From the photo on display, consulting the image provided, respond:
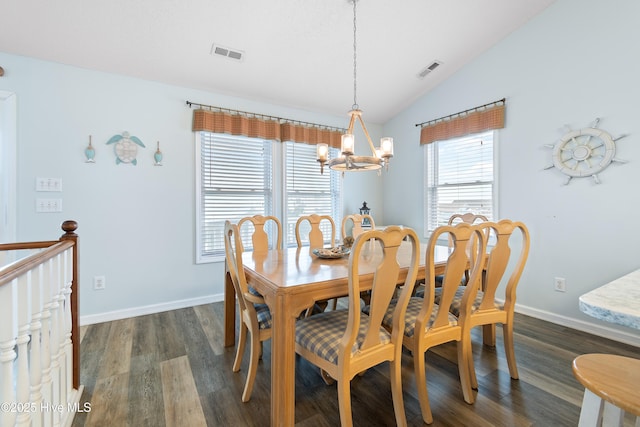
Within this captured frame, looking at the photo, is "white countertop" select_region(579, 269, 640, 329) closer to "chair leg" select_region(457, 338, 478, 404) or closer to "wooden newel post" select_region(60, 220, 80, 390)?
"chair leg" select_region(457, 338, 478, 404)

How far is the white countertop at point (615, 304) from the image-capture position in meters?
0.71

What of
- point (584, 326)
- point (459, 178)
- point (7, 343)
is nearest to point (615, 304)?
point (7, 343)

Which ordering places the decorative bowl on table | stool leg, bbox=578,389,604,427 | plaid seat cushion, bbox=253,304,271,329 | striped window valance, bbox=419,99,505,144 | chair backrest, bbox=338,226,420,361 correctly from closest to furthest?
stool leg, bbox=578,389,604,427 → chair backrest, bbox=338,226,420,361 → plaid seat cushion, bbox=253,304,271,329 → the decorative bowl on table → striped window valance, bbox=419,99,505,144

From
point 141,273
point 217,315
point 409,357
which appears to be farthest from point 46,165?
point 409,357

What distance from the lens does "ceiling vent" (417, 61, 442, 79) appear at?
11.1 feet

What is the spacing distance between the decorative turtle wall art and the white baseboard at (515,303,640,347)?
14.3 ft

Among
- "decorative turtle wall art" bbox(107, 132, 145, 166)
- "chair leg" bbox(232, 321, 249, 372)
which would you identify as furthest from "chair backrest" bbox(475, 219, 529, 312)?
"decorative turtle wall art" bbox(107, 132, 145, 166)

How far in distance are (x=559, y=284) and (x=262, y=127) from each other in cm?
362

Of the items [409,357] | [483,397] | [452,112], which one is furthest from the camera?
[452,112]

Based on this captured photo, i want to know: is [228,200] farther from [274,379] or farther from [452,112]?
[452,112]

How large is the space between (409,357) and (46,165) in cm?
354

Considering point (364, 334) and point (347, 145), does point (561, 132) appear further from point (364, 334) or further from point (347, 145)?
point (364, 334)

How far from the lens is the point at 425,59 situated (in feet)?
10.8

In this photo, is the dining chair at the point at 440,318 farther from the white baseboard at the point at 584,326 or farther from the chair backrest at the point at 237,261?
the white baseboard at the point at 584,326
